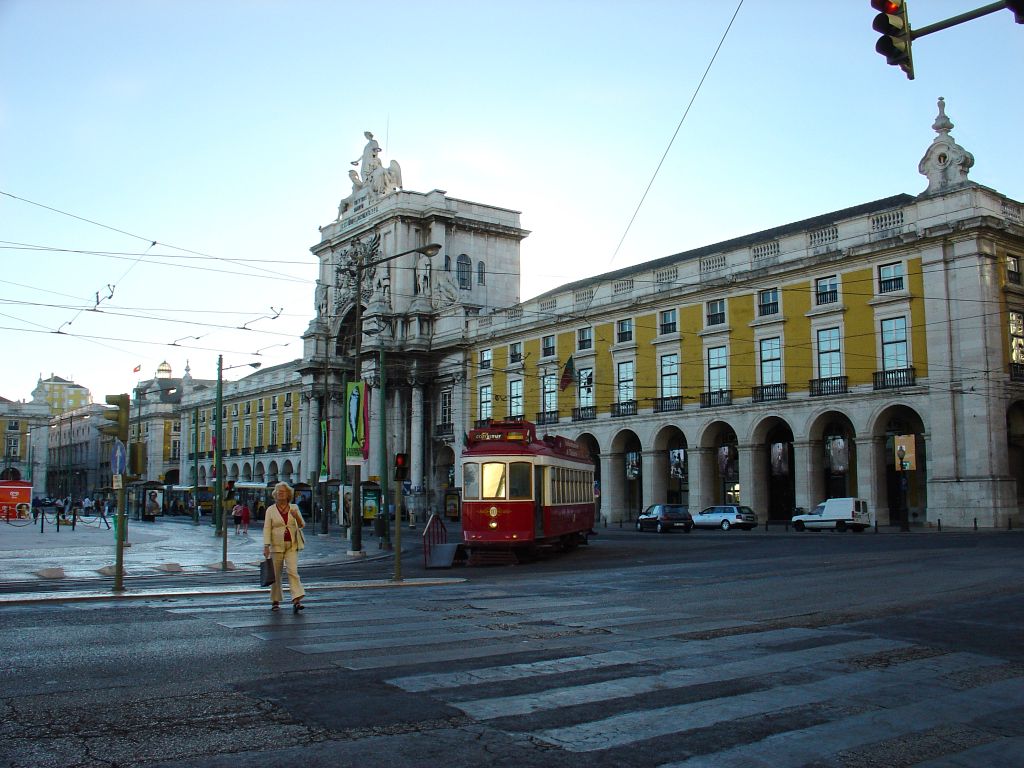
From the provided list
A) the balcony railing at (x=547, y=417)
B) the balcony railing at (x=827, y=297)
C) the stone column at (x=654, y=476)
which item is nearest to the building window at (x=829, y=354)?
the balcony railing at (x=827, y=297)

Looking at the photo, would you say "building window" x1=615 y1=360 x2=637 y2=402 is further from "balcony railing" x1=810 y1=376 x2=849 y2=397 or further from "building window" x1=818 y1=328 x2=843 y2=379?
"building window" x1=818 y1=328 x2=843 y2=379

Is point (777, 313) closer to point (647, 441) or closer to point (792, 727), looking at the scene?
point (647, 441)

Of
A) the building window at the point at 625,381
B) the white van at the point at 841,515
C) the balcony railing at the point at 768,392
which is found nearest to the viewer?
the white van at the point at 841,515

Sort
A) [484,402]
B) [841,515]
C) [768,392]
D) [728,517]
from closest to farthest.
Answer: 1. [841,515]
2. [728,517]
3. [768,392]
4. [484,402]

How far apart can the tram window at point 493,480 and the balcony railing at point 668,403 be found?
2725 centimetres

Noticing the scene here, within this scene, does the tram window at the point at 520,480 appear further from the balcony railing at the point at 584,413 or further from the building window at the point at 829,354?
the balcony railing at the point at 584,413

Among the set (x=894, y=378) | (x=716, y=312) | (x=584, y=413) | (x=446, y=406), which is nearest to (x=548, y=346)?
(x=584, y=413)

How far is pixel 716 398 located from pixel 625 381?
20.9 ft

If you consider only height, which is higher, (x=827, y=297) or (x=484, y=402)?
(x=827, y=297)

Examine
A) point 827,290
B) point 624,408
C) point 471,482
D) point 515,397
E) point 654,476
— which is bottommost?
point 654,476

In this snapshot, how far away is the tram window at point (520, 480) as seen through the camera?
23.5 meters

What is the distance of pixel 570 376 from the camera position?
172 ft

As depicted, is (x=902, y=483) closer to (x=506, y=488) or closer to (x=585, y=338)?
(x=506, y=488)

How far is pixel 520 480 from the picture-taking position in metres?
23.5
